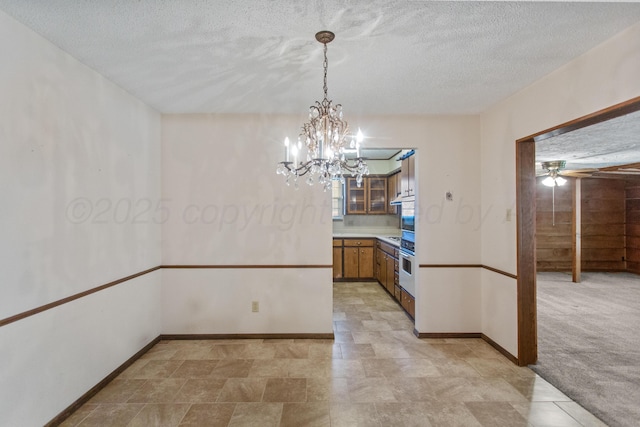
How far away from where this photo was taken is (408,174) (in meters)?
4.19

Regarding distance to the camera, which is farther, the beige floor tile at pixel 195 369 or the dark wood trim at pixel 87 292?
the beige floor tile at pixel 195 369

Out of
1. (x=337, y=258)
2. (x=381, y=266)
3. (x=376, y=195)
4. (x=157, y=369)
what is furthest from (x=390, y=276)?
(x=157, y=369)

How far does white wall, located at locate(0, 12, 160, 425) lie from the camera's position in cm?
180

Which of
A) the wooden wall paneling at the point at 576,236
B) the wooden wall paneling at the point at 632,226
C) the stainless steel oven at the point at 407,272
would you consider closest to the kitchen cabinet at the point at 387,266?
the stainless steel oven at the point at 407,272

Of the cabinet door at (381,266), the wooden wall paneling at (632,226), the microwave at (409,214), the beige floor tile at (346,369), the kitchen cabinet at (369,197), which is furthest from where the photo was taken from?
the wooden wall paneling at (632,226)

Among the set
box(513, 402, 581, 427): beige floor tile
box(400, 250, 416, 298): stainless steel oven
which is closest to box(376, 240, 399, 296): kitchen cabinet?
box(400, 250, 416, 298): stainless steel oven

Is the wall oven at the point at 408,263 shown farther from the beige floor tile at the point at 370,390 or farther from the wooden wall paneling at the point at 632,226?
the wooden wall paneling at the point at 632,226

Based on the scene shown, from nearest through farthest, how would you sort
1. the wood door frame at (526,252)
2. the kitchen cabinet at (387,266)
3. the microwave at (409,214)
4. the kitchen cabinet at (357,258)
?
the wood door frame at (526,252)
the microwave at (409,214)
the kitchen cabinet at (387,266)
the kitchen cabinet at (357,258)

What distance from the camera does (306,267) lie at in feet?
11.6

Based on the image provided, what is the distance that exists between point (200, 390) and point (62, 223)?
5.29 feet

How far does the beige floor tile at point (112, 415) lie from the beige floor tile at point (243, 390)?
23.5 inches

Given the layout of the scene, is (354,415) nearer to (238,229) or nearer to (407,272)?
(238,229)

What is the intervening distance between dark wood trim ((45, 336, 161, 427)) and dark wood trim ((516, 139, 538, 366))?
358 cm

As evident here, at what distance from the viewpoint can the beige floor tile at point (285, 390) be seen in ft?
7.79
